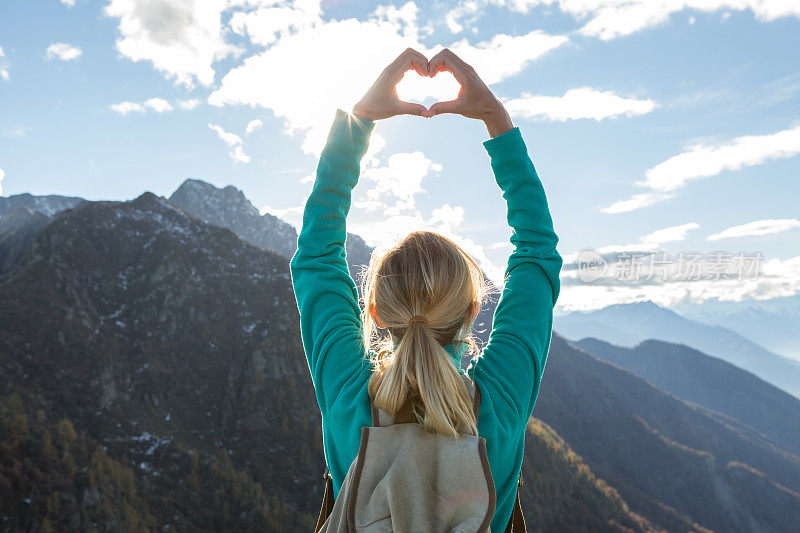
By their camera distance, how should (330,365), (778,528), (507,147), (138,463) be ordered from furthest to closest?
1. (778,528)
2. (138,463)
3. (507,147)
4. (330,365)

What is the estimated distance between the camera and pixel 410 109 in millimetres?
2656

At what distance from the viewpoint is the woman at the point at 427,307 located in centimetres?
191

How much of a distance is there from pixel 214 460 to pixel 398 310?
97649 millimetres

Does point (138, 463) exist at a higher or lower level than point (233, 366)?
lower

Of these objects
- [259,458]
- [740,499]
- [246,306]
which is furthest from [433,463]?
[740,499]

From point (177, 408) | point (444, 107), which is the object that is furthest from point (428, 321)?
point (177, 408)

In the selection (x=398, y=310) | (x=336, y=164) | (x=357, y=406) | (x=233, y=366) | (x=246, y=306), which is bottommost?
(x=233, y=366)

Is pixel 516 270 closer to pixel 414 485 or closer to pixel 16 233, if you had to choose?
pixel 414 485

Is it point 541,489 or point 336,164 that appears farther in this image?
point 541,489

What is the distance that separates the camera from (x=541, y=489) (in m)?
116

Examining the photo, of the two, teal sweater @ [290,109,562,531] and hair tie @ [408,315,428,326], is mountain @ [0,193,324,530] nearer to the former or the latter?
teal sweater @ [290,109,562,531]

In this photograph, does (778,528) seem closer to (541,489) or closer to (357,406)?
(541,489)

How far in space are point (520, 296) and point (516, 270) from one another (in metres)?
0.20

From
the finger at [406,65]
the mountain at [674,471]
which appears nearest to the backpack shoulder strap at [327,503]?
the finger at [406,65]
